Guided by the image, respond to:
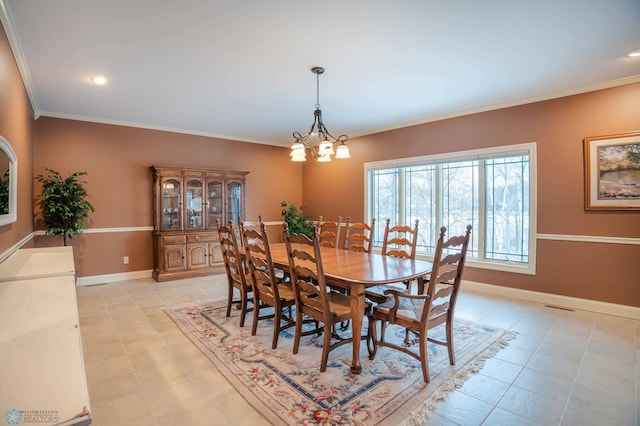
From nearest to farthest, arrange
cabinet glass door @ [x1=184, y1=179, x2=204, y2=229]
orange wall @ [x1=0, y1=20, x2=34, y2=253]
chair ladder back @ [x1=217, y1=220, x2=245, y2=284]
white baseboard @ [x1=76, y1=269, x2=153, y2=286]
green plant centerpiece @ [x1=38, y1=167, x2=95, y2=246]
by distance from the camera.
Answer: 1. orange wall @ [x1=0, y1=20, x2=34, y2=253]
2. chair ladder back @ [x1=217, y1=220, x2=245, y2=284]
3. green plant centerpiece @ [x1=38, y1=167, x2=95, y2=246]
4. white baseboard @ [x1=76, y1=269, x2=153, y2=286]
5. cabinet glass door @ [x1=184, y1=179, x2=204, y2=229]

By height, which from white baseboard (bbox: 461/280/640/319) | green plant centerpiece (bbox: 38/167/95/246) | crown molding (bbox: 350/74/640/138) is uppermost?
crown molding (bbox: 350/74/640/138)

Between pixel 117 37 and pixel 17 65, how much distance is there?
119 cm

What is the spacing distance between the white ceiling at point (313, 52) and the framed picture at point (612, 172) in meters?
0.64

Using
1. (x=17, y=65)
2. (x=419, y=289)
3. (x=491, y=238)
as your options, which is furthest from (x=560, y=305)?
(x=17, y=65)

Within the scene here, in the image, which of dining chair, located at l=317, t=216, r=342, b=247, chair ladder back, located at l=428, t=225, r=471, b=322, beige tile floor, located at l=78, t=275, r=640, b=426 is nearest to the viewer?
beige tile floor, located at l=78, t=275, r=640, b=426

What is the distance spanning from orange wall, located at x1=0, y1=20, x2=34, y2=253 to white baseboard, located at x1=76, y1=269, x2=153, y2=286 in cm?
111

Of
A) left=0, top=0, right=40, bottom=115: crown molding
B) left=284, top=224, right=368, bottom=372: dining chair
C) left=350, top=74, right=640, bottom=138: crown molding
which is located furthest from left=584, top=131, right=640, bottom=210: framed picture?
left=0, top=0, right=40, bottom=115: crown molding

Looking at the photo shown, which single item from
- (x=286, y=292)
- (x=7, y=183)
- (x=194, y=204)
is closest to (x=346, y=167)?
(x=194, y=204)

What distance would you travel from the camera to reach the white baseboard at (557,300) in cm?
343

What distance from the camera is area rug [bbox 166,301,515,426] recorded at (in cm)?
188

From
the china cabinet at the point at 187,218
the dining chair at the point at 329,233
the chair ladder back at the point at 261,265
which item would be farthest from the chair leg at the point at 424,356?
the china cabinet at the point at 187,218

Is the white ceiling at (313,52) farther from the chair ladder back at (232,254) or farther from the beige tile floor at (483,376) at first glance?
the beige tile floor at (483,376)

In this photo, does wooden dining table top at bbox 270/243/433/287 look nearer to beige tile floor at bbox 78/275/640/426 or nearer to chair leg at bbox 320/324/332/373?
chair leg at bbox 320/324/332/373

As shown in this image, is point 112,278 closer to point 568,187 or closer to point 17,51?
point 17,51
